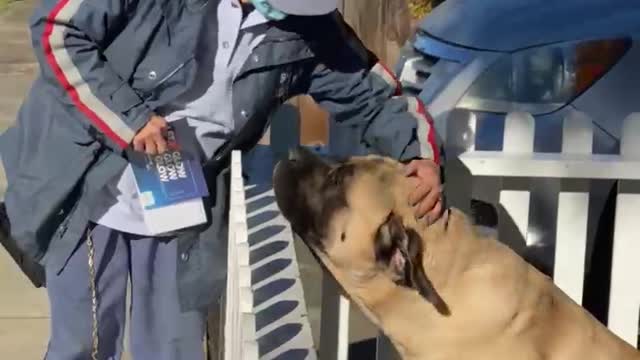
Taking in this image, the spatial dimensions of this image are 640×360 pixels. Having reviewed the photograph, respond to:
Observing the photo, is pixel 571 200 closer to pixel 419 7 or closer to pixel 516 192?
pixel 516 192

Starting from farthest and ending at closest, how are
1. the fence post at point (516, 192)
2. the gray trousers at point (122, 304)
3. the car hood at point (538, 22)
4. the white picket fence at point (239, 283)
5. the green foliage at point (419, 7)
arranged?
the green foliage at point (419, 7)
the car hood at point (538, 22)
the fence post at point (516, 192)
the gray trousers at point (122, 304)
the white picket fence at point (239, 283)

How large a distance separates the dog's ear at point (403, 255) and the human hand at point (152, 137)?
2.32ft

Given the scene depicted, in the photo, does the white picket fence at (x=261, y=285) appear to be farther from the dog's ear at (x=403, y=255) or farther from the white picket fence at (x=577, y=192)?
the white picket fence at (x=577, y=192)

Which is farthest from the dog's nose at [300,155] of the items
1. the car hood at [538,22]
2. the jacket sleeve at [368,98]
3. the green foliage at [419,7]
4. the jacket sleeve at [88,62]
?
→ the green foliage at [419,7]

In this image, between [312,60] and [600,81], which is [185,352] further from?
[600,81]

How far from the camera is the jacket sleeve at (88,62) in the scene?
13.2ft

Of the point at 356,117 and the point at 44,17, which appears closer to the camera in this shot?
the point at 44,17

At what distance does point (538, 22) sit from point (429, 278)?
2091mm

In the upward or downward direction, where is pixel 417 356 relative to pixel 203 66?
downward

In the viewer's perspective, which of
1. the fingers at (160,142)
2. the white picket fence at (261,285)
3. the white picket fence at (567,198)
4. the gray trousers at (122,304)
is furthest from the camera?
the white picket fence at (567,198)

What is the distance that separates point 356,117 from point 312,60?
0.26m

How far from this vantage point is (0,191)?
27.6 ft

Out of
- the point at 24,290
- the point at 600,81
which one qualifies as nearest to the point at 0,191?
the point at 24,290

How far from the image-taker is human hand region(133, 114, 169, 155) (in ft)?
13.5
